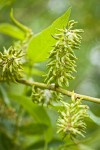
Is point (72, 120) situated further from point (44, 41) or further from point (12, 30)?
point (12, 30)

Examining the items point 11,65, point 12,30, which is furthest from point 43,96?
point 12,30

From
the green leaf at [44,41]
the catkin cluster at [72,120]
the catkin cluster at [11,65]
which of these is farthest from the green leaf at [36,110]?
the catkin cluster at [72,120]

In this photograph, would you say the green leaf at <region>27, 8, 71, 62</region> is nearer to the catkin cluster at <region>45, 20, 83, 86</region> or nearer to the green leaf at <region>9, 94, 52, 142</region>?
the catkin cluster at <region>45, 20, 83, 86</region>

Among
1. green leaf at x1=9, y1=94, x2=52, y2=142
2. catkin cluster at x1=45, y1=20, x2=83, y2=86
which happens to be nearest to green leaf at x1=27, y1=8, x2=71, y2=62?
catkin cluster at x1=45, y1=20, x2=83, y2=86

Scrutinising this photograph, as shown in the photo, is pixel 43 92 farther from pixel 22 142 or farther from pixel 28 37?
pixel 22 142

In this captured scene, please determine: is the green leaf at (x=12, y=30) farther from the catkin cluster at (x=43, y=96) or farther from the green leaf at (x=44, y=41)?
the catkin cluster at (x=43, y=96)

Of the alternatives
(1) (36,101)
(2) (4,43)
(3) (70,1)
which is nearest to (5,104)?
(1) (36,101)

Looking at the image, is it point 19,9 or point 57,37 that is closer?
point 57,37
